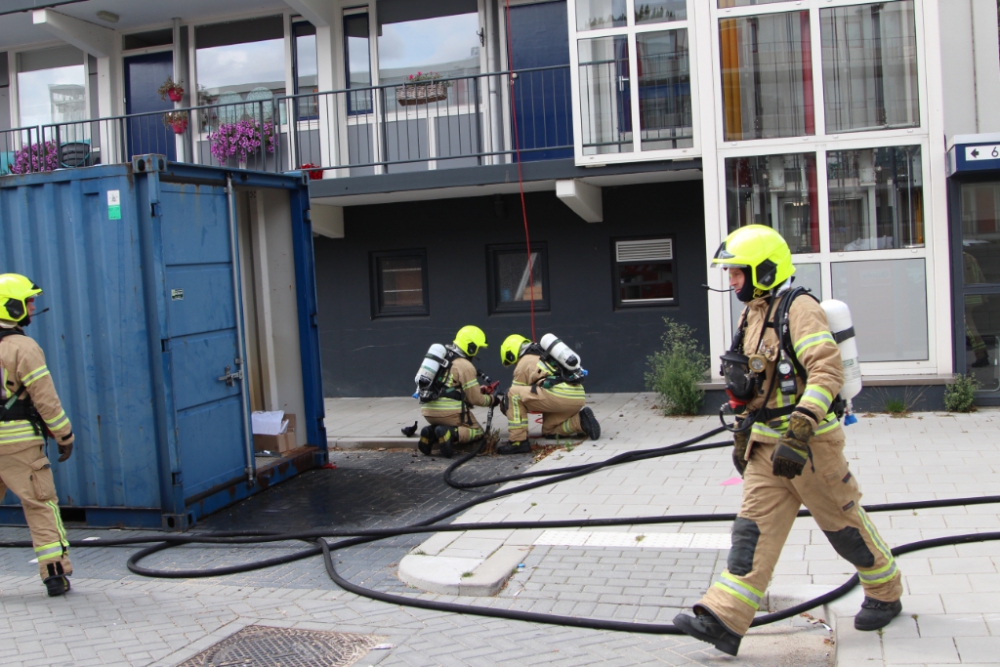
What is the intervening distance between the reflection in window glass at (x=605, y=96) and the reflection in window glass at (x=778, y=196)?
1449mm

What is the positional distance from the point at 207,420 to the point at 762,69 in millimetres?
6840

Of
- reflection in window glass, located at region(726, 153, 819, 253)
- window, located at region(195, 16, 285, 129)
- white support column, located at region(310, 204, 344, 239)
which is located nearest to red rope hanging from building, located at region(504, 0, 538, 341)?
white support column, located at region(310, 204, 344, 239)

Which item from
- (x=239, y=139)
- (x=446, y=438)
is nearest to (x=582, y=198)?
(x=446, y=438)

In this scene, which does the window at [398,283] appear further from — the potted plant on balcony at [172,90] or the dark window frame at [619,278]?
the potted plant on balcony at [172,90]

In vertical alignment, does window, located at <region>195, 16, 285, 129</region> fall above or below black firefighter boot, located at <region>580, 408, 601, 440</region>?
above

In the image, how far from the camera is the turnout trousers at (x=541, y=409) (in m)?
8.84

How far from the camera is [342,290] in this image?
43.1 ft

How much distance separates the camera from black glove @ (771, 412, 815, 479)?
12.4 feet

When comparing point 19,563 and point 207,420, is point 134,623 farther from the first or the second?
point 207,420

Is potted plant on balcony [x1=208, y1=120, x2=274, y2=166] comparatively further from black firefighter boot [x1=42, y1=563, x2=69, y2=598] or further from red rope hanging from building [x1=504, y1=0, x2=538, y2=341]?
black firefighter boot [x1=42, y1=563, x2=69, y2=598]

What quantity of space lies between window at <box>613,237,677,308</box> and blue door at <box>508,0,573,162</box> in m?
1.55

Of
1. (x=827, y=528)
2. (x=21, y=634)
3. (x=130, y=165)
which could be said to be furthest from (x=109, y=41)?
(x=827, y=528)

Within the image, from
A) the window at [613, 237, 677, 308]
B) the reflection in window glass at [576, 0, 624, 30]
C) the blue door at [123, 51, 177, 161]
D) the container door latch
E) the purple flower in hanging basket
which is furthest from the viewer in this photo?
the blue door at [123, 51, 177, 161]

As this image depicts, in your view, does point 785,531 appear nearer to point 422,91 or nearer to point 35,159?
point 422,91
